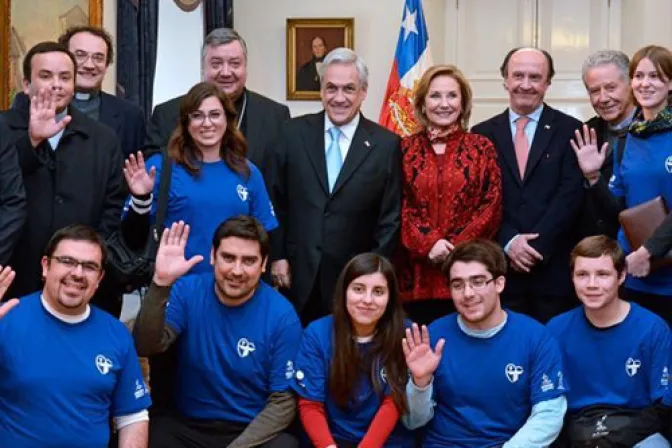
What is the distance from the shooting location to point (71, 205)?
Result: 4.04 m

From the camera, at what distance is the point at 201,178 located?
417 centimetres

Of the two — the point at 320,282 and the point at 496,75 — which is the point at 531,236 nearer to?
the point at 320,282

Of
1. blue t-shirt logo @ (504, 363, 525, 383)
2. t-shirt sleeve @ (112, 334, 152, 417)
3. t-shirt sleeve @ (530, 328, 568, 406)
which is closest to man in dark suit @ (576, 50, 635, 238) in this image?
t-shirt sleeve @ (530, 328, 568, 406)

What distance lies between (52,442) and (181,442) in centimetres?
61

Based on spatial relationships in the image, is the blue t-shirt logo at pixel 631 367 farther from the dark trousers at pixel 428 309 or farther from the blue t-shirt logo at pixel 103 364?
the blue t-shirt logo at pixel 103 364

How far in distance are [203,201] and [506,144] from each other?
134 cm

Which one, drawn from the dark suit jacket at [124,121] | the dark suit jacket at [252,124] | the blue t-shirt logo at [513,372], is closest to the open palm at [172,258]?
the dark suit jacket at [252,124]

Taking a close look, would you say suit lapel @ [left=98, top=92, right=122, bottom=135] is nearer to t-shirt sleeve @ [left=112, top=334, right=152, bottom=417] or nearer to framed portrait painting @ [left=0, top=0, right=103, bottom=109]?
framed portrait painting @ [left=0, top=0, right=103, bottom=109]

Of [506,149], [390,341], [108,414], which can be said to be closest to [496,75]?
[506,149]

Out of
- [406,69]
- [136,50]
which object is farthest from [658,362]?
[406,69]

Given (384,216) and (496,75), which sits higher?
(496,75)

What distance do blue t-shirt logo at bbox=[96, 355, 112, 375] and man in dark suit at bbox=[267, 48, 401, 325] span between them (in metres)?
1.03

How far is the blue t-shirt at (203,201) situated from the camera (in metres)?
4.13

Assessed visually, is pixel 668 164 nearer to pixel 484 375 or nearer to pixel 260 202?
pixel 484 375
